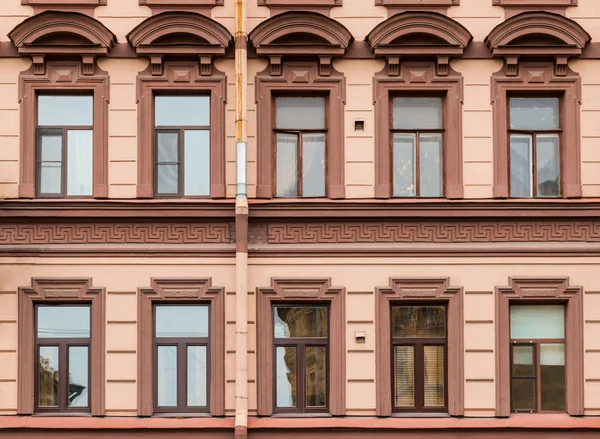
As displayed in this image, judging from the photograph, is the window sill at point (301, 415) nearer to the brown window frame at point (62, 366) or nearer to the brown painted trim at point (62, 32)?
the brown window frame at point (62, 366)

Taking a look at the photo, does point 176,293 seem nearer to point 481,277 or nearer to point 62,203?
point 62,203

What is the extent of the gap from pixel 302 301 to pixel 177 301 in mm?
2020

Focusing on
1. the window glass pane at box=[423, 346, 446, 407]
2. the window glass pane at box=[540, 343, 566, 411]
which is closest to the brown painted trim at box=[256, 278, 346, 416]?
the window glass pane at box=[423, 346, 446, 407]

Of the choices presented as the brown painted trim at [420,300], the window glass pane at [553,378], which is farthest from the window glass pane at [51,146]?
Answer: the window glass pane at [553,378]

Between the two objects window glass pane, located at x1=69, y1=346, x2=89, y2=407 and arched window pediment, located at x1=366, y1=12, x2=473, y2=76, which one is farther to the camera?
arched window pediment, located at x1=366, y1=12, x2=473, y2=76

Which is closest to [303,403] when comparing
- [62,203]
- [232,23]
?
[62,203]

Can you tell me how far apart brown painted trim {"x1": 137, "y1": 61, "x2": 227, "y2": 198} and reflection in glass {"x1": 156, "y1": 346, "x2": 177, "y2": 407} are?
278 centimetres

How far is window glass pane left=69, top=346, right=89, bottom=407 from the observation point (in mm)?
14234

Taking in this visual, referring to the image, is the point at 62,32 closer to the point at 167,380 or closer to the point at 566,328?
the point at 167,380

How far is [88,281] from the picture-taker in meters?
14.1

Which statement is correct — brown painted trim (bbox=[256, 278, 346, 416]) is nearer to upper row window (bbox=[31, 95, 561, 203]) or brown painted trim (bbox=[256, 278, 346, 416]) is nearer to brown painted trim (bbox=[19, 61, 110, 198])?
upper row window (bbox=[31, 95, 561, 203])

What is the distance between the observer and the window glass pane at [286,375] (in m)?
14.3

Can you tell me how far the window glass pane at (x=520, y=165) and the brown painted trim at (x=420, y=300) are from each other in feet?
6.56

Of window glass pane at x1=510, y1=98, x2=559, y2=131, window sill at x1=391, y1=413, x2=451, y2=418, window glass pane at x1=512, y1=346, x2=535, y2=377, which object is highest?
window glass pane at x1=510, y1=98, x2=559, y2=131
